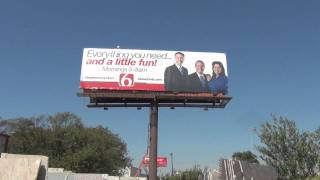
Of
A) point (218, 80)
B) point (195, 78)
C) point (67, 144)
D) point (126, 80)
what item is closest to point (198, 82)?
point (195, 78)

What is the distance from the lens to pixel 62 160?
234ft

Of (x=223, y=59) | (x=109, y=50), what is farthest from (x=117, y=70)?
(x=223, y=59)

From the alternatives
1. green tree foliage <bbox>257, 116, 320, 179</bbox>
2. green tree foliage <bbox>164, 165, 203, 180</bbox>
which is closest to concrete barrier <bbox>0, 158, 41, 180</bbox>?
green tree foliage <bbox>257, 116, 320, 179</bbox>

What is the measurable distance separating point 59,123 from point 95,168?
10.4 meters

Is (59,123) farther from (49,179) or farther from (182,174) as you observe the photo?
(49,179)

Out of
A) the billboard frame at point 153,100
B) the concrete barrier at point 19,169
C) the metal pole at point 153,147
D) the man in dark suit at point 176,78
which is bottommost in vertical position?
the concrete barrier at point 19,169

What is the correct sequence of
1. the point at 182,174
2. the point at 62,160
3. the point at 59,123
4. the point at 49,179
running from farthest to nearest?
the point at 59,123 → the point at 62,160 → the point at 182,174 → the point at 49,179

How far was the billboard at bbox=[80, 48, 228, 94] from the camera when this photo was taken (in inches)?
1363

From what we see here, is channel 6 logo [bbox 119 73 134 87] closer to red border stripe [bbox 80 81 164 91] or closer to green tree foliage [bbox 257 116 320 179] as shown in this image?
red border stripe [bbox 80 81 164 91]

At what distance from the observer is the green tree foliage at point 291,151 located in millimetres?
30516

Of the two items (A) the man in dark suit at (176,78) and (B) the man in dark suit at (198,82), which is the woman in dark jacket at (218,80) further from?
(A) the man in dark suit at (176,78)

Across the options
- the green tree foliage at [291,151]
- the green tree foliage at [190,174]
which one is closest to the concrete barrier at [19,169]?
the green tree foliage at [291,151]

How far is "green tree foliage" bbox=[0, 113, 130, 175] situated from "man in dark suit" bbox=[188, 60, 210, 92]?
3755cm

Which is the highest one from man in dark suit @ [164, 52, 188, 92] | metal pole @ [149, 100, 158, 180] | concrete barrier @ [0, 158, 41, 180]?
man in dark suit @ [164, 52, 188, 92]
